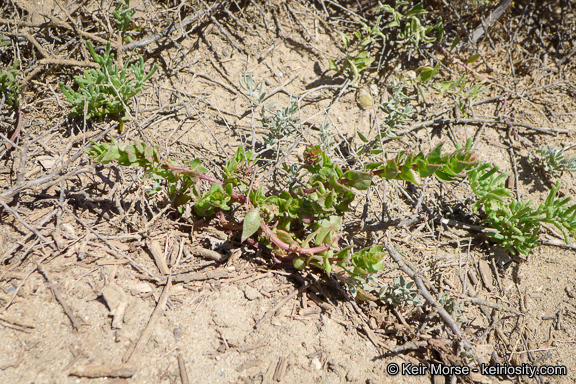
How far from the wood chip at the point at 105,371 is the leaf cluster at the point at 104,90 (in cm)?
151

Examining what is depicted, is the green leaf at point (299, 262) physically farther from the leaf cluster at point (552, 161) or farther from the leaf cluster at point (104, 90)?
the leaf cluster at point (552, 161)

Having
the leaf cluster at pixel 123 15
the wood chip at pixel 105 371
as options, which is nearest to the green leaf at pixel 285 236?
the wood chip at pixel 105 371

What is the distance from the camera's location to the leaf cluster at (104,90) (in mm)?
2443

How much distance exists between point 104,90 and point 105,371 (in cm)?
180

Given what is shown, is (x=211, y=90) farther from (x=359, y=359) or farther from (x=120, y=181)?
(x=359, y=359)

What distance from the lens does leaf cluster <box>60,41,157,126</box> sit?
244 centimetres

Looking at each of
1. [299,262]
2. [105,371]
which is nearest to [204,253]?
[299,262]

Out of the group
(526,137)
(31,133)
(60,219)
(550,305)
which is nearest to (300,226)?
(60,219)

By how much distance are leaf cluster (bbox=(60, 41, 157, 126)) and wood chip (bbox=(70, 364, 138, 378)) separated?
1.51 meters

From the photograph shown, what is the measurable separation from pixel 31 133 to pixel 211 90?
1270mm

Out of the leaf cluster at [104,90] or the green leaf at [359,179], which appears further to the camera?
the leaf cluster at [104,90]

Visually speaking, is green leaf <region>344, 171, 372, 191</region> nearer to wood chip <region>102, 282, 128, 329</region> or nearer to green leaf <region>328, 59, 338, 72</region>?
wood chip <region>102, 282, 128, 329</region>

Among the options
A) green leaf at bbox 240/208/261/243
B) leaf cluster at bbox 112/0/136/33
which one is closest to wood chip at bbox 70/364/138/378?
green leaf at bbox 240/208/261/243

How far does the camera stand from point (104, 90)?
257cm
